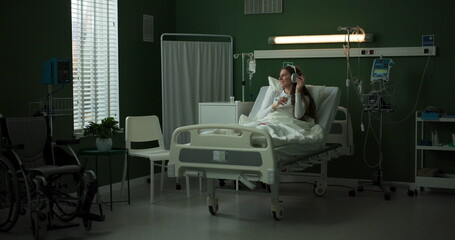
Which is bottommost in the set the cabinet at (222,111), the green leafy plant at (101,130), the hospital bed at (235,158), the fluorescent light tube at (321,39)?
the hospital bed at (235,158)

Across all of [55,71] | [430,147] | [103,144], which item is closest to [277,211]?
[103,144]

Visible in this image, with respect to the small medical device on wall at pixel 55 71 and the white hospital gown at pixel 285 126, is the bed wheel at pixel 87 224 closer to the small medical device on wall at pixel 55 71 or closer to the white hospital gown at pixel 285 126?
the small medical device on wall at pixel 55 71

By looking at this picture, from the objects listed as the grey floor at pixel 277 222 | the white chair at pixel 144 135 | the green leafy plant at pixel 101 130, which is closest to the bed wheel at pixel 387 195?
the grey floor at pixel 277 222

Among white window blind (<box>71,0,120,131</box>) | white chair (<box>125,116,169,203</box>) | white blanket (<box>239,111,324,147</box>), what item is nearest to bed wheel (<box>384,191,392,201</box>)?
white blanket (<box>239,111,324,147</box>)

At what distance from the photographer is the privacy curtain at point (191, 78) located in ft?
24.0

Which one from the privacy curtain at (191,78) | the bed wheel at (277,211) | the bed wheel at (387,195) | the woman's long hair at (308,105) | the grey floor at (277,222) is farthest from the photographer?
the privacy curtain at (191,78)

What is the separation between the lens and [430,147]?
21.8 ft

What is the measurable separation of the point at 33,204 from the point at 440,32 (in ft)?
14.7

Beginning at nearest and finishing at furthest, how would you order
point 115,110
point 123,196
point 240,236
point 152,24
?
point 240,236, point 123,196, point 115,110, point 152,24

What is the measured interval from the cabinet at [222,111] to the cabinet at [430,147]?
1.83 metres

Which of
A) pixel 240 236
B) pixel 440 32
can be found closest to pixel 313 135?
pixel 240 236

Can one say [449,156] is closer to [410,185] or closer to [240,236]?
[410,185]

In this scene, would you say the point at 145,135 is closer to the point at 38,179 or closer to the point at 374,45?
the point at 38,179

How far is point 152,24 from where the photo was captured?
25.0 ft
